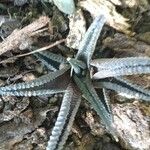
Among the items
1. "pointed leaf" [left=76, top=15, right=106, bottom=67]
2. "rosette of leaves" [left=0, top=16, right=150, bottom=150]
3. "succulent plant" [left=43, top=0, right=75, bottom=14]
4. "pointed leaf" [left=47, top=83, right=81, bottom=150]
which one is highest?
"succulent plant" [left=43, top=0, right=75, bottom=14]

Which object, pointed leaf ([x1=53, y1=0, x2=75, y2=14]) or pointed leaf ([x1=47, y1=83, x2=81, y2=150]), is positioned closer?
pointed leaf ([x1=47, y1=83, x2=81, y2=150])

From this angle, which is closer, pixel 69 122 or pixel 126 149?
pixel 69 122

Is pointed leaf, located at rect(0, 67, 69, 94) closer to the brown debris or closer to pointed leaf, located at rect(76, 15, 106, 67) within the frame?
pointed leaf, located at rect(76, 15, 106, 67)

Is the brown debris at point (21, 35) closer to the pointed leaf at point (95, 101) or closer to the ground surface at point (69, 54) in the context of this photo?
the ground surface at point (69, 54)

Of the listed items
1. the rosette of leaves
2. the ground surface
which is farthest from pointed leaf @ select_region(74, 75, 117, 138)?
the ground surface

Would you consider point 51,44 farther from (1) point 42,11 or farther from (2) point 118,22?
(2) point 118,22

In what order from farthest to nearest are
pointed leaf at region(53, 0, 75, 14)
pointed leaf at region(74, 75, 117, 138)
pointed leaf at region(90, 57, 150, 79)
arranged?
pointed leaf at region(53, 0, 75, 14) → pointed leaf at region(74, 75, 117, 138) → pointed leaf at region(90, 57, 150, 79)

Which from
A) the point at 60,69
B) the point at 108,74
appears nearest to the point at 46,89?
the point at 60,69
